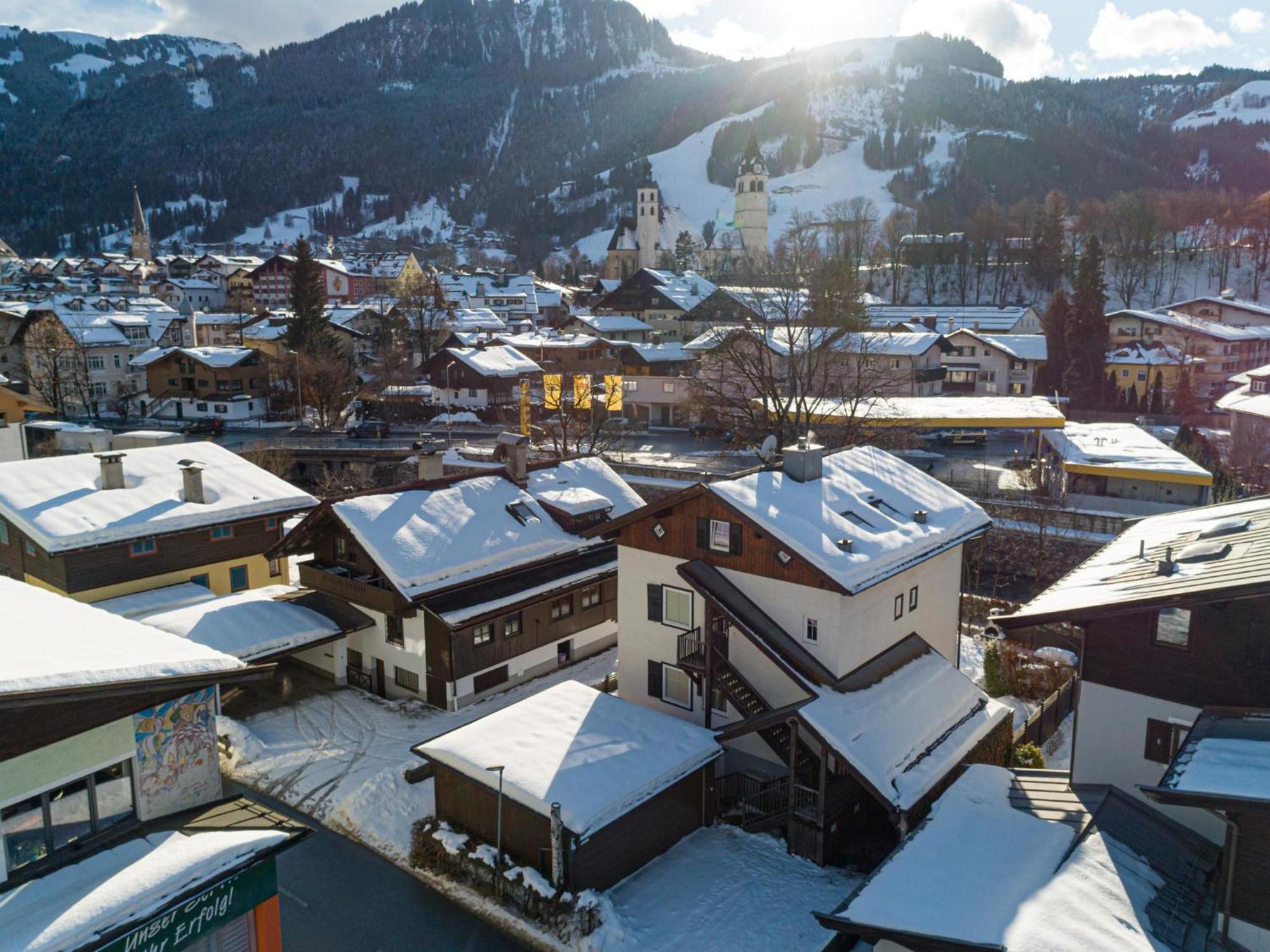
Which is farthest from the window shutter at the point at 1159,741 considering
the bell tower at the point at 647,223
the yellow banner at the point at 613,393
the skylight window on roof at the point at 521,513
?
the bell tower at the point at 647,223

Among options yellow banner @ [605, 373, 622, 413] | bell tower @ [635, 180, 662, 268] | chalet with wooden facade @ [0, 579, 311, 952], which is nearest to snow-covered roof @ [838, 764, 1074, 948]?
chalet with wooden facade @ [0, 579, 311, 952]

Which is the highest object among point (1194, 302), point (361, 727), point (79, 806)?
point (1194, 302)

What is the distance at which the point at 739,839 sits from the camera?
17.0 m

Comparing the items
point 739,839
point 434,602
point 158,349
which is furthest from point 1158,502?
point 158,349

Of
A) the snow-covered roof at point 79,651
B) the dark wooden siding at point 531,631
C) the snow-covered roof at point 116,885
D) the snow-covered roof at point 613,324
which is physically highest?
the snow-covered roof at point 613,324

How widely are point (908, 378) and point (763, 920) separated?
41.5m

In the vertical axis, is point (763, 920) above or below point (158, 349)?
below

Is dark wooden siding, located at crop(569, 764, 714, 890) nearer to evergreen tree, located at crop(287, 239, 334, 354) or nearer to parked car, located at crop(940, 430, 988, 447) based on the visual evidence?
parked car, located at crop(940, 430, 988, 447)

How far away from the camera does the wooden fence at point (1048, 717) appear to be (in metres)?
19.7

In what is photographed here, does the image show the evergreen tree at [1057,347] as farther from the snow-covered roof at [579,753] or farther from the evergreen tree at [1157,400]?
the snow-covered roof at [579,753]

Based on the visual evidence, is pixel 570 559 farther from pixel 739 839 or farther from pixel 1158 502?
pixel 1158 502

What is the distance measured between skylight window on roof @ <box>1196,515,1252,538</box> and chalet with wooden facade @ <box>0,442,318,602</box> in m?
25.1

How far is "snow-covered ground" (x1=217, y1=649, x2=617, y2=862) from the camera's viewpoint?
17906 millimetres

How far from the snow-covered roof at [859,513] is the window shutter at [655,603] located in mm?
3093
